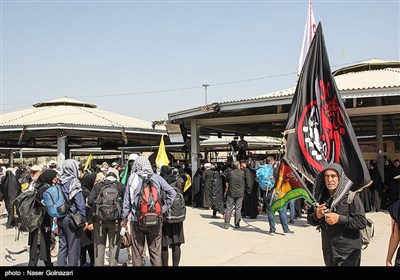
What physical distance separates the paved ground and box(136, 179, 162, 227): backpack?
1.73 m

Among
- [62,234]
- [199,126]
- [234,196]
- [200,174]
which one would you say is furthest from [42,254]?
[199,126]

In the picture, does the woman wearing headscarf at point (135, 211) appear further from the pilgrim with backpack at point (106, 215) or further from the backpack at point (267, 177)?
the backpack at point (267, 177)

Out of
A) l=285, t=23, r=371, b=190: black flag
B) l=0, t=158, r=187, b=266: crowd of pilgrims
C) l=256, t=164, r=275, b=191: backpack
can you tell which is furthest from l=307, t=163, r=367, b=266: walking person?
l=256, t=164, r=275, b=191: backpack

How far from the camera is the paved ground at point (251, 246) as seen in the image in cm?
678

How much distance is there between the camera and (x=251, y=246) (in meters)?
7.97

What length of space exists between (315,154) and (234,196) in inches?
209

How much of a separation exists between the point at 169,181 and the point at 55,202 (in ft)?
8.16

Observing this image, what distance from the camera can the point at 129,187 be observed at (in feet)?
18.5

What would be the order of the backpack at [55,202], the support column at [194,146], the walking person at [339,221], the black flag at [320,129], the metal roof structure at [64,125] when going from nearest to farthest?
the walking person at [339,221] → the black flag at [320,129] → the backpack at [55,202] → the support column at [194,146] → the metal roof structure at [64,125]

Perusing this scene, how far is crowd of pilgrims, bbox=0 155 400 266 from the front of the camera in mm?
6176

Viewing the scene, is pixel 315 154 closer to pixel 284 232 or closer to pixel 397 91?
pixel 284 232

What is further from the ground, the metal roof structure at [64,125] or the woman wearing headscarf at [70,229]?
the metal roof structure at [64,125]

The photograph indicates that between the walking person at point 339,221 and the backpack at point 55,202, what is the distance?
143 inches

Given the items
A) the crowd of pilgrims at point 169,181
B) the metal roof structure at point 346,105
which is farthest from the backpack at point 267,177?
the metal roof structure at point 346,105
